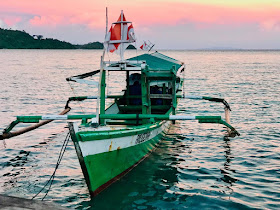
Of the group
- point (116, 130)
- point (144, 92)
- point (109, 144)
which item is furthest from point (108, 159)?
point (144, 92)

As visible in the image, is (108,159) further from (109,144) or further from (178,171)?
(178,171)

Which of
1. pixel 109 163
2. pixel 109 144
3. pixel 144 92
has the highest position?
pixel 144 92

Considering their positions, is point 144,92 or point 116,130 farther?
point 144,92

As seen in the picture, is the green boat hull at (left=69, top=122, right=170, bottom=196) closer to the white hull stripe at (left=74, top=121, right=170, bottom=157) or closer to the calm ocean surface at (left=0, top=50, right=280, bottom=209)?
the white hull stripe at (left=74, top=121, right=170, bottom=157)

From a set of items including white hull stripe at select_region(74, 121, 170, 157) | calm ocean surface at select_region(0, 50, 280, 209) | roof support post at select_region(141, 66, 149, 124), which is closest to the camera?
white hull stripe at select_region(74, 121, 170, 157)

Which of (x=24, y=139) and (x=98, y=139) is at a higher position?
(x=98, y=139)

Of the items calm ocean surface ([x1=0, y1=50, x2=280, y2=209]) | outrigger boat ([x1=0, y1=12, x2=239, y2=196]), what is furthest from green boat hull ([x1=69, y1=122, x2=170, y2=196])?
calm ocean surface ([x1=0, y1=50, x2=280, y2=209])

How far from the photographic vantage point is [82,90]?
1626 inches

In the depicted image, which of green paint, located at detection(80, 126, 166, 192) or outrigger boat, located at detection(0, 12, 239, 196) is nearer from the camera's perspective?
outrigger boat, located at detection(0, 12, 239, 196)

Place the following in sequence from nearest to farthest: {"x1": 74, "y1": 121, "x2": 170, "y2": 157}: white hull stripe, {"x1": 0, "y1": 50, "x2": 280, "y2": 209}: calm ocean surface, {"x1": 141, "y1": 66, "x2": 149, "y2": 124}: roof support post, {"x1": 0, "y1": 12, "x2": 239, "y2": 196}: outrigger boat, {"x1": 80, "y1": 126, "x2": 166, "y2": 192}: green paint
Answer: {"x1": 74, "y1": 121, "x2": 170, "y2": 157}: white hull stripe
{"x1": 0, "y1": 12, "x2": 239, "y2": 196}: outrigger boat
{"x1": 80, "y1": 126, "x2": 166, "y2": 192}: green paint
{"x1": 0, "y1": 50, "x2": 280, "y2": 209}: calm ocean surface
{"x1": 141, "y1": 66, "x2": 149, "y2": 124}: roof support post

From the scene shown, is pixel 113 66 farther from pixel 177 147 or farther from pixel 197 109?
pixel 197 109

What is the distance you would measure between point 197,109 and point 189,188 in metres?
16.0

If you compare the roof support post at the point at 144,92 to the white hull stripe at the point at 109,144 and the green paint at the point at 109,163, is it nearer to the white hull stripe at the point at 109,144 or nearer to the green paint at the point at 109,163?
the white hull stripe at the point at 109,144

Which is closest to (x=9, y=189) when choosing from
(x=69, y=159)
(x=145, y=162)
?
(x=69, y=159)
